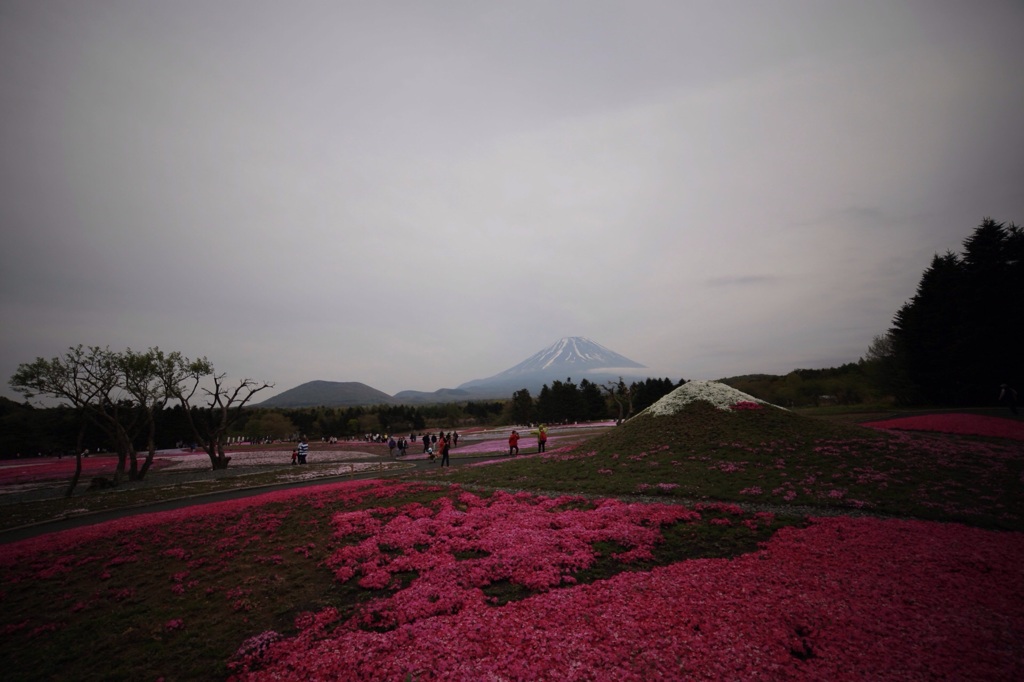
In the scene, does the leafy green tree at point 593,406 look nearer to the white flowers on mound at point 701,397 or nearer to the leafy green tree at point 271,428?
the white flowers on mound at point 701,397

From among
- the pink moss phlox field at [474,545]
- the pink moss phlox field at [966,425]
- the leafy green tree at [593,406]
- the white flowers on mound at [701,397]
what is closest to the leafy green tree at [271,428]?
the leafy green tree at [593,406]

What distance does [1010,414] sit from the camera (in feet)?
97.8

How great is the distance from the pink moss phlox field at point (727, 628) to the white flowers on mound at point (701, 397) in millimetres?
20708

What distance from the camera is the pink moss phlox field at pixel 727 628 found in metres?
6.18

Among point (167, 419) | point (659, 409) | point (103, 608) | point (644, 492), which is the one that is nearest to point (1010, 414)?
point (659, 409)

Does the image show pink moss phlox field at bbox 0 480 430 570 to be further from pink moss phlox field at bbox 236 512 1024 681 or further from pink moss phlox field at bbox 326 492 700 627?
pink moss phlox field at bbox 236 512 1024 681

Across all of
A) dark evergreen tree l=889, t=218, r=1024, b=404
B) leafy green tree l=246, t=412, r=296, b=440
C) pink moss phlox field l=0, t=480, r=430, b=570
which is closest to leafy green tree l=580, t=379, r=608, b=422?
dark evergreen tree l=889, t=218, r=1024, b=404

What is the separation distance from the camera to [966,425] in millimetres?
27156

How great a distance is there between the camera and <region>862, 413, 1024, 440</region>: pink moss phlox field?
2449 cm

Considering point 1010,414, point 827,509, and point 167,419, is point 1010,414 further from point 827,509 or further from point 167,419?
point 167,419

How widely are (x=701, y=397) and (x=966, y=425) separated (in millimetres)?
17512

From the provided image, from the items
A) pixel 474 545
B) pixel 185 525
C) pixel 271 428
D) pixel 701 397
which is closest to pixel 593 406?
pixel 701 397

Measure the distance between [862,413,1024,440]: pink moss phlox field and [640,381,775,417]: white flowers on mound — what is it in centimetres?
1053

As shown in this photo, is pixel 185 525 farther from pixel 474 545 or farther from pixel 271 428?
pixel 271 428
